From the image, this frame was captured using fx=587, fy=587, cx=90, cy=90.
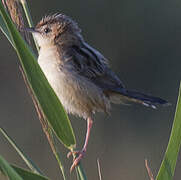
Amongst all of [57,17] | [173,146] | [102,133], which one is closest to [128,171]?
[102,133]

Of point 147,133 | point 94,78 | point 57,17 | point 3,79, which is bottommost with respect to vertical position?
point 147,133

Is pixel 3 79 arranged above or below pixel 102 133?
above

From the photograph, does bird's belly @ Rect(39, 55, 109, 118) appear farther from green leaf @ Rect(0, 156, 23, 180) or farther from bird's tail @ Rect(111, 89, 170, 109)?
green leaf @ Rect(0, 156, 23, 180)

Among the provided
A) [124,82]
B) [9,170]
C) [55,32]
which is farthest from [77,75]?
[124,82]

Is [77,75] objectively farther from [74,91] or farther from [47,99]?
[47,99]

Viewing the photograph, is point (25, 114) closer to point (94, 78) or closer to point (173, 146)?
point (94, 78)

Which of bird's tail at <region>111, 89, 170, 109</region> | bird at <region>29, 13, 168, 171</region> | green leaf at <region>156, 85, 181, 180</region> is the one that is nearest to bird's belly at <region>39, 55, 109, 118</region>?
bird at <region>29, 13, 168, 171</region>

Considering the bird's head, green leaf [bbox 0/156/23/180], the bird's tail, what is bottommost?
the bird's tail
